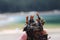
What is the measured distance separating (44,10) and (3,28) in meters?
0.50

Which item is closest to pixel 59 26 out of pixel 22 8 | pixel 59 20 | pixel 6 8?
pixel 59 20

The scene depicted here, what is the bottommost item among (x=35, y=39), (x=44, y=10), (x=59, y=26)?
(x=35, y=39)

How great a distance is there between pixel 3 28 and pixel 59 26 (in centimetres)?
63

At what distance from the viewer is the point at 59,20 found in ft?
7.07

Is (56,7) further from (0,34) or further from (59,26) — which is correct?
(0,34)

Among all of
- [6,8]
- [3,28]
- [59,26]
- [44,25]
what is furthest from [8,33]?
[59,26]

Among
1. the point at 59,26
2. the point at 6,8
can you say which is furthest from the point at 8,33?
the point at 59,26

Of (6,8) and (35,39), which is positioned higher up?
(6,8)

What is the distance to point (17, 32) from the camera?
2.14 meters

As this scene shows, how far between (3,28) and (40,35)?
42 centimetres

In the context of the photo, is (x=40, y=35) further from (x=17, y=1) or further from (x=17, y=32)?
(x=17, y=1)

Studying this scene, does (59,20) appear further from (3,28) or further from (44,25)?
(3,28)

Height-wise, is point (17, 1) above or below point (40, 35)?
above

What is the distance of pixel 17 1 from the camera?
2.17m
